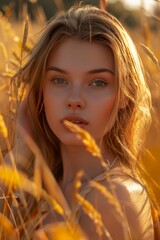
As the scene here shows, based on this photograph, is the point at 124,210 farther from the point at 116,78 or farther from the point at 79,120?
the point at 116,78

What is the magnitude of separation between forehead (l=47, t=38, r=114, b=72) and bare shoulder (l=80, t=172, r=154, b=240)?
31 cm

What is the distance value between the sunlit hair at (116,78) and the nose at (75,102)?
0.40 ft

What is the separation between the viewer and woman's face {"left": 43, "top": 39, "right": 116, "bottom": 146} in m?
1.62

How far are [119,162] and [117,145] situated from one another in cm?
5

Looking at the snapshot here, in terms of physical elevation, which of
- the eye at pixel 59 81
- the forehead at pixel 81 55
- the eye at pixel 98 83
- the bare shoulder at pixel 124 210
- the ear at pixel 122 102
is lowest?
the bare shoulder at pixel 124 210

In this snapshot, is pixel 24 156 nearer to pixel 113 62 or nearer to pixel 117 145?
pixel 117 145

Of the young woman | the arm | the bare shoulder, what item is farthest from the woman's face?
the arm

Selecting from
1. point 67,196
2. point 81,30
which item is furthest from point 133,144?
point 81,30

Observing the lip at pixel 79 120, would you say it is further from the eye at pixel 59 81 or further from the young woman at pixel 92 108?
the eye at pixel 59 81

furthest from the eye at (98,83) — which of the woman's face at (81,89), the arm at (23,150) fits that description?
the arm at (23,150)

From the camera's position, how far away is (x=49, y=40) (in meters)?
1.85

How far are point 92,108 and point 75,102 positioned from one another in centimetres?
6

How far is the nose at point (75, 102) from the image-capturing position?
1.59 metres

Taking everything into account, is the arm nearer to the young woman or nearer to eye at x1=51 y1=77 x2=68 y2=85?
the young woman
